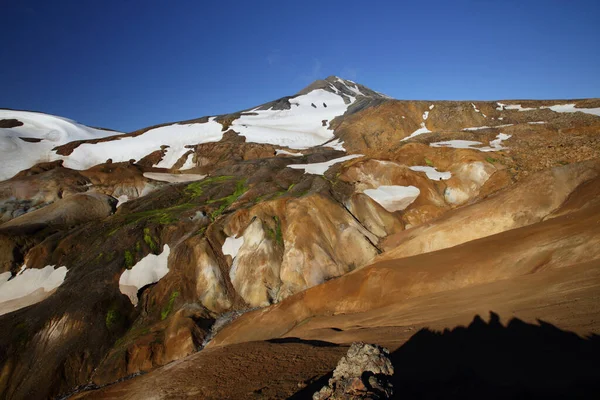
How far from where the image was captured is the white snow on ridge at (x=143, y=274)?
23.8 metres

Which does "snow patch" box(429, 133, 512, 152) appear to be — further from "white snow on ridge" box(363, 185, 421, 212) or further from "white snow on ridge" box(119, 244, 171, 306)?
"white snow on ridge" box(119, 244, 171, 306)

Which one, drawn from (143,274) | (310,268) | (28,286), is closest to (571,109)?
(310,268)

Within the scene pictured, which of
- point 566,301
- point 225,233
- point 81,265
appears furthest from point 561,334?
point 81,265

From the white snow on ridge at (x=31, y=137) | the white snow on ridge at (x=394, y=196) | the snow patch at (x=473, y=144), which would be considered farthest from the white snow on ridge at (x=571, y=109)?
the white snow on ridge at (x=31, y=137)

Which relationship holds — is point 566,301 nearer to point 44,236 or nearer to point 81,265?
point 81,265

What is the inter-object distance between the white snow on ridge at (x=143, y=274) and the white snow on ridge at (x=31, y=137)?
3703 centimetres

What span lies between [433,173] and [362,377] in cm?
2671

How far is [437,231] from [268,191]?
1558cm

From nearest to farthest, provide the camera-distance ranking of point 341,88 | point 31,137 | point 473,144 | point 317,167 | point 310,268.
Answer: point 310,268
point 473,144
point 317,167
point 31,137
point 341,88

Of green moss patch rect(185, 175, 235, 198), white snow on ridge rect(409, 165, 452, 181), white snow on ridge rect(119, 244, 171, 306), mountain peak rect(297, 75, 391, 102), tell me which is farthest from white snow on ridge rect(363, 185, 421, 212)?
mountain peak rect(297, 75, 391, 102)

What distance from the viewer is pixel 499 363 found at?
816cm

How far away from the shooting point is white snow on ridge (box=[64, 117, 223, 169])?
54.1 m

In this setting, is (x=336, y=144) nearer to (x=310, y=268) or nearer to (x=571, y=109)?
(x=571, y=109)

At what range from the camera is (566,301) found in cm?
1004
